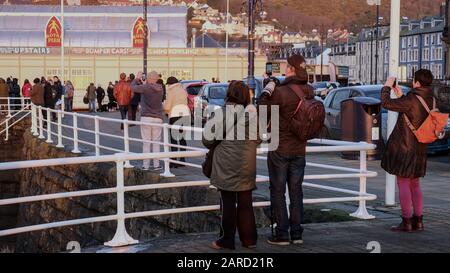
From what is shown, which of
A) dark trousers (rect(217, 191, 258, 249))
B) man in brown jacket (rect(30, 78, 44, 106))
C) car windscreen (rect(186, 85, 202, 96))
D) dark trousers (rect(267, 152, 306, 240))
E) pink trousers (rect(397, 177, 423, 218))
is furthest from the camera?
car windscreen (rect(186, 85, 202, 96))

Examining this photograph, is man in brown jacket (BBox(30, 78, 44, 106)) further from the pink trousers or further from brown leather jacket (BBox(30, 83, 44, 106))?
the pink trousers

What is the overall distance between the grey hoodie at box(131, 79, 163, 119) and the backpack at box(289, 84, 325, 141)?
24.8ft

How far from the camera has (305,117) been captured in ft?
26.0

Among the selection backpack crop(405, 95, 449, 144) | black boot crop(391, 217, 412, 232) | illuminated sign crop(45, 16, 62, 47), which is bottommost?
black boot crop(391, 217, 412, 232)

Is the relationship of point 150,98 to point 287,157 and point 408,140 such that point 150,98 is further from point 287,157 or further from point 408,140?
point 287,157

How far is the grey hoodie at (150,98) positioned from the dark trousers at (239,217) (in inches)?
296

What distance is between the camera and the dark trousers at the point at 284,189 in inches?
319

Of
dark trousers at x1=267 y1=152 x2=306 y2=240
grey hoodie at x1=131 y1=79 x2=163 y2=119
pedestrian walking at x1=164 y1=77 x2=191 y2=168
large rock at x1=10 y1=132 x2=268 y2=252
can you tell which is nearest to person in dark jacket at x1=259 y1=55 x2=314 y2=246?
dark trousers at x1=267 y1=152 x2=306 y2=240

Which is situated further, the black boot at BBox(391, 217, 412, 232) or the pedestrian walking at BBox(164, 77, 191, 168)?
the pedestrian walking at BBox(164, 77, 191, 168)

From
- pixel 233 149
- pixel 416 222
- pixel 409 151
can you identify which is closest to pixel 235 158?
pixel 233 149

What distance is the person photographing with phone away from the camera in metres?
8.83

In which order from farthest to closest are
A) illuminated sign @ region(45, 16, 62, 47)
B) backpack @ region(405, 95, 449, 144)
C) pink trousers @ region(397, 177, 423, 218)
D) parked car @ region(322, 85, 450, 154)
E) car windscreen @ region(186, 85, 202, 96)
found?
illuminated sign @ region(45, 16, 62, 47) < car windscreen @ region(186, 85, 202, 96) < parked car @ region(322, 85, 450, 154) < pink trousers @ region(397, 177, 423, 218) < backpack @ region(405, 95, 449, 144)

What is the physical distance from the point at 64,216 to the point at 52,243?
702 millimetres

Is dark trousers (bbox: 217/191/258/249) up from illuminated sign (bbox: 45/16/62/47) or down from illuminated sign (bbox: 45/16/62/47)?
down
